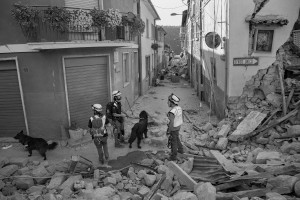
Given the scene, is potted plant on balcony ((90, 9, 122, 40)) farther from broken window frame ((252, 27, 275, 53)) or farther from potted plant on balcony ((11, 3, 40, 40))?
broken window frame ((252, 27, 275, 53))

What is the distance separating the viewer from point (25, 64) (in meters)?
9.44

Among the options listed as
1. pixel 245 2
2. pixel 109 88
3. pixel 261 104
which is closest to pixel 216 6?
pixel 245 2

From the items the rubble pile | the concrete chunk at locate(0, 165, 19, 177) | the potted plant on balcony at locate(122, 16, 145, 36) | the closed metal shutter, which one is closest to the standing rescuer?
the rubble pile

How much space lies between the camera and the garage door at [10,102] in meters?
9.62

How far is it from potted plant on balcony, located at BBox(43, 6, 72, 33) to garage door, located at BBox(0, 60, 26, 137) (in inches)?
89.4

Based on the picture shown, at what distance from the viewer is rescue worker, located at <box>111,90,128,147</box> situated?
8.76 m

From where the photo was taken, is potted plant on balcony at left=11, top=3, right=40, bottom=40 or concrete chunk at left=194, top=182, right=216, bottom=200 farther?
potted plant on balcony at left=11, top=3, right=40, bottom=40

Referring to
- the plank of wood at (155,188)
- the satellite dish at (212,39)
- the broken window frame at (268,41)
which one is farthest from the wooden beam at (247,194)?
the satellite dish at (212,39)

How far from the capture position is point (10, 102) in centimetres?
988

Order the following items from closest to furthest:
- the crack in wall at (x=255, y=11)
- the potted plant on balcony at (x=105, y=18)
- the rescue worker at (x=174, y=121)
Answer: the rescue worker at (x=174, y=121) → the potted plant on balcony at (x=105, y=18) → the crack in wall at (x=255, y=11)

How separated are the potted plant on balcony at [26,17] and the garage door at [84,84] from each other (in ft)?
5.29

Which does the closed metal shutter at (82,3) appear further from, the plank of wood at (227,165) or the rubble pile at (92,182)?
the plank of wood at (227,165)

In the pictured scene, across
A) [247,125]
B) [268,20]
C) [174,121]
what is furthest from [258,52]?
[174,121]

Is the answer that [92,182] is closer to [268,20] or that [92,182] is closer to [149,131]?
[149,131]
